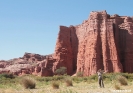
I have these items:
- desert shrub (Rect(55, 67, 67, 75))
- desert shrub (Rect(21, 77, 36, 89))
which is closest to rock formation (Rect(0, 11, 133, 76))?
desert shrub (Rect(55, 67, 67, 75))

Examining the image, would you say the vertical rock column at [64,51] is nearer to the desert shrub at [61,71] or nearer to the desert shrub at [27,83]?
the desert shrub at [61,71]

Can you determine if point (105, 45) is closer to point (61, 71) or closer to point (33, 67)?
point (61, 71)

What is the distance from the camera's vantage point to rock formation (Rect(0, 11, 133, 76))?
54938mm

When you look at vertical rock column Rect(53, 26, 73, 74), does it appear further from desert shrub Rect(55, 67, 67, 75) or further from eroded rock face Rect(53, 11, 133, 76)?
desert shrub Rect(55, 67, 67, 75)

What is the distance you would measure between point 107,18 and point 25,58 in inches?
2578

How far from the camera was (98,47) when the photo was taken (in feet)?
185

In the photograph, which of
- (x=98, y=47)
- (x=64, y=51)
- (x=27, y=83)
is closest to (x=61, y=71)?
(x=64, y=51)

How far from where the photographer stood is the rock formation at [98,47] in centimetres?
5494

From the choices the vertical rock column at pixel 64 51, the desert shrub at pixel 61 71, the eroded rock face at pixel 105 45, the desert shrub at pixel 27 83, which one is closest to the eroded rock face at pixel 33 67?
the vertical rock column at pixel 64 51

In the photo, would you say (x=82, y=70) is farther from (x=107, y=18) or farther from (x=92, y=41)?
(x=107, y=18)

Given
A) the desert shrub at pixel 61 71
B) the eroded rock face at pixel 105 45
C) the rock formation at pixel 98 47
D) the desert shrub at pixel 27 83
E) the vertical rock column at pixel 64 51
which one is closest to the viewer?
the desert shrub at pixel 27 83

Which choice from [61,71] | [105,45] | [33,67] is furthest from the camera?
[33,67]

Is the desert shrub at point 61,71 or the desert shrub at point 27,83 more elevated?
the desert shrub at point 61,71

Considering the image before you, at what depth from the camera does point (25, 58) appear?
115 meters
